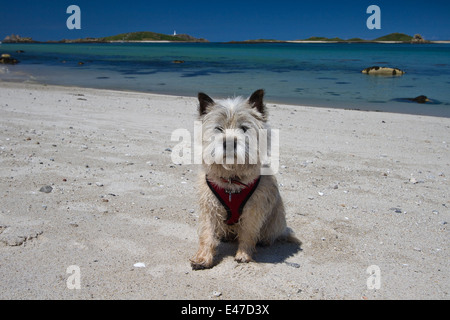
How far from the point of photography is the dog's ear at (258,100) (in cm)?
368

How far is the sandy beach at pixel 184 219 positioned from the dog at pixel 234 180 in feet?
0.97

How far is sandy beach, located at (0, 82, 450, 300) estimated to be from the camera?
3.45m

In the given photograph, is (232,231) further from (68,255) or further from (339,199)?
(339,199)

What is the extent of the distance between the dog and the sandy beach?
30 centimetres

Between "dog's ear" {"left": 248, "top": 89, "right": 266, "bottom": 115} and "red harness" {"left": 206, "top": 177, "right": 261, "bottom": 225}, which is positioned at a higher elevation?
"dog's ear" {"left": 248, "top": 89, "right": 266, "bottom": 115}

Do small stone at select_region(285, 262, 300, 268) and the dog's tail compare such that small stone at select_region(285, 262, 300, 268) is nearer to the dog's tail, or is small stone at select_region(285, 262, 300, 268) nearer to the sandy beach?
the sandy beach

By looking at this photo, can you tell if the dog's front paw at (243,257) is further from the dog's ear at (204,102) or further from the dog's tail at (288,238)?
the dog's ear at (204,102)

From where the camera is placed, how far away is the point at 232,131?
136 inches

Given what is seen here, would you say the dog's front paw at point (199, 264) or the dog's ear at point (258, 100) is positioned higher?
the dog's ear at point (258, 100)

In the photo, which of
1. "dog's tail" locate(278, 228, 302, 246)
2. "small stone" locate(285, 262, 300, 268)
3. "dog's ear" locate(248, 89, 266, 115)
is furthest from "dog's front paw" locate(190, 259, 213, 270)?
"dog's ear" locate(248, 89, 266, 115)

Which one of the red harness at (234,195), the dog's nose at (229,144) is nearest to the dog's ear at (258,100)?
the dog's nose at (229,144)

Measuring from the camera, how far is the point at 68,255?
381 cm

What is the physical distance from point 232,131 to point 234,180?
546 millimetres
